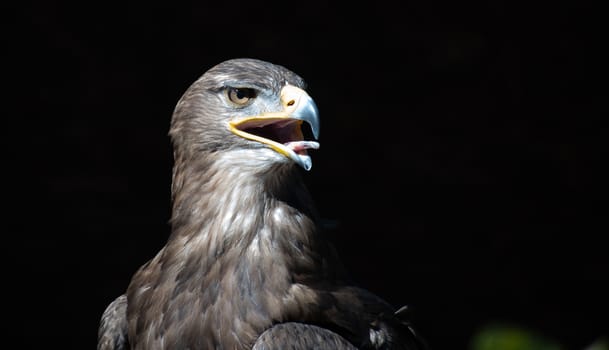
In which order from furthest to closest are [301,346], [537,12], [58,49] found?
1. [537,12]
2. [58,49]
3. [301,346]

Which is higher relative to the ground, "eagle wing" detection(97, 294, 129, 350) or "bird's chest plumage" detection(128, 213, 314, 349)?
"bird's chest plumage" detection(128, 213, 314, 349)

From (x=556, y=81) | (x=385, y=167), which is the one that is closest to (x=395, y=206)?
(x=385, y=167)

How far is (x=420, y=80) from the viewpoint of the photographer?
271 inches

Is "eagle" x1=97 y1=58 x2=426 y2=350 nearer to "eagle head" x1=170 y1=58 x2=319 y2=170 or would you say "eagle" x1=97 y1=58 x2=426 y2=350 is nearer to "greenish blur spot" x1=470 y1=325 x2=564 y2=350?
"eagle head" x1=170 y1=58 x2=319 y2=170

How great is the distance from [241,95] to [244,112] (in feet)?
0.18

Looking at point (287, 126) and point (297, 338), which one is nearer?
point (297, 338)

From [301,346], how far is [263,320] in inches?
6.3

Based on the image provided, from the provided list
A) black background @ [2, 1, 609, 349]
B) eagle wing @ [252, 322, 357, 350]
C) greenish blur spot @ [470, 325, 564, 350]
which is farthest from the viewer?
black background @ [2, 1, 609, 349]

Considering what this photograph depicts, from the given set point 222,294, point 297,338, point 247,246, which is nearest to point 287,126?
point 247,246

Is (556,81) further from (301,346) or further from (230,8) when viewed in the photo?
(301,346)

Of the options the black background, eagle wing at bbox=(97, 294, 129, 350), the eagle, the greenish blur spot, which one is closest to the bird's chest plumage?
the eagle

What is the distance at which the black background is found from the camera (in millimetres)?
6465

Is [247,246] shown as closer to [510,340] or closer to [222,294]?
[222,294]

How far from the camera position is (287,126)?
11.1ft
